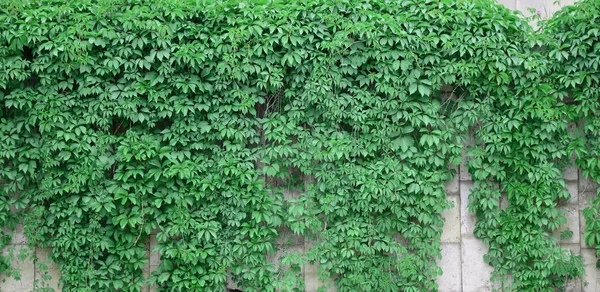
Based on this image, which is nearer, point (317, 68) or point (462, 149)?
point (317, 68)

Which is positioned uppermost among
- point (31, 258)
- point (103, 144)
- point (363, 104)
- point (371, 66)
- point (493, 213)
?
point (371, 66)

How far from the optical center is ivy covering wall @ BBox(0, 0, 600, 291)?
3949mm

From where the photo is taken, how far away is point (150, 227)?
4023mm

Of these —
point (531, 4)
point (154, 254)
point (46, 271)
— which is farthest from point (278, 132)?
point (531, 4)

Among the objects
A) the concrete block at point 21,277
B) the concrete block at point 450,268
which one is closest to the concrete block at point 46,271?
the concrete block at point 21,277

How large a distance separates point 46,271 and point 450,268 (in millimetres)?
2787

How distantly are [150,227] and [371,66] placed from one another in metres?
1.83

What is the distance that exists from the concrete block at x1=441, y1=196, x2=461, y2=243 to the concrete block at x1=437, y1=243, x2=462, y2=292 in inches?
1.7

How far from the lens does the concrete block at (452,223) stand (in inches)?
167

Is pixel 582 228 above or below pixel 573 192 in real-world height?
below

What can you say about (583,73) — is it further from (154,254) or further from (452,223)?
(154,254)

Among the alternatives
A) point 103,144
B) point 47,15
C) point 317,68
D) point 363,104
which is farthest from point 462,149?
point 47,15

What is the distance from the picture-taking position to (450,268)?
166 inches

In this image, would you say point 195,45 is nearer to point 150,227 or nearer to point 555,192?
point 150,227
